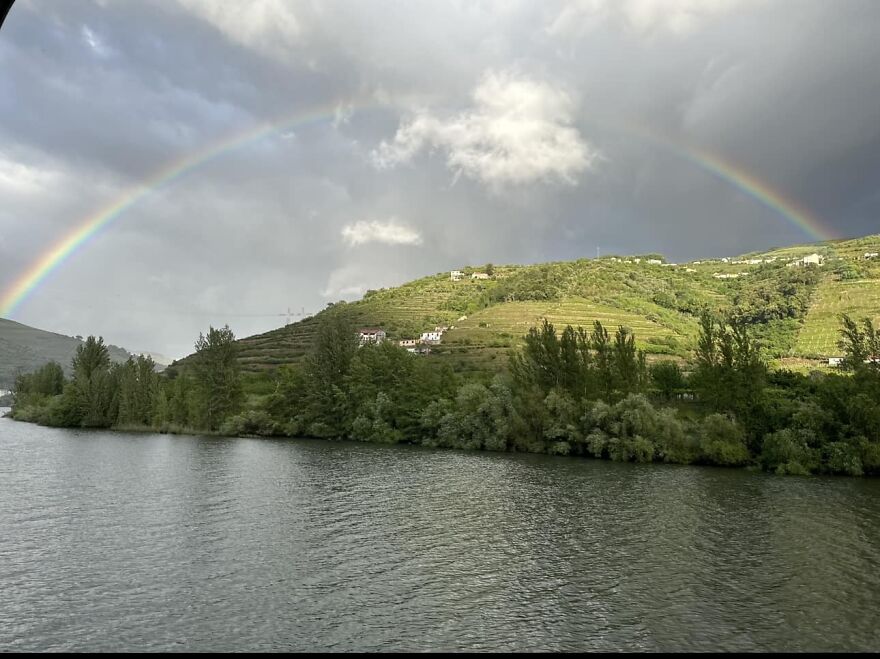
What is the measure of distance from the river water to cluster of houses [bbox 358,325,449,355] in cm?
9143

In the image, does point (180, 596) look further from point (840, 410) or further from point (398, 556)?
point (840, 410)

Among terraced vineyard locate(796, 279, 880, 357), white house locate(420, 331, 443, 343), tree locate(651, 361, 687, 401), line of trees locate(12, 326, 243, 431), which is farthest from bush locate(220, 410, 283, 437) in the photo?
terraced vineyard locate(796, 279, 880, 357)

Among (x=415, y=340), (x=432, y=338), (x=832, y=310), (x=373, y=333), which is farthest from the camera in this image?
(x=373, y=333)

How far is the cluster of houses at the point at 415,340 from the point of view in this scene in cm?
14238

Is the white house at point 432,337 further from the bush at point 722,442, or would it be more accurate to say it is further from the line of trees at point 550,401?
the bush at point 722,442

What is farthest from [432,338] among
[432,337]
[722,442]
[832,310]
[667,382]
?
[832,310]

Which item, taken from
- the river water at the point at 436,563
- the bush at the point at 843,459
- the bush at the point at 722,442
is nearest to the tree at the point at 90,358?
the river water at the point at 436,563

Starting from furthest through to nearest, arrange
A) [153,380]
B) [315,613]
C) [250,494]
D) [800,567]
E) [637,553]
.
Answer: [153,380], [250,494], [637,553], [800,567], [315,613]

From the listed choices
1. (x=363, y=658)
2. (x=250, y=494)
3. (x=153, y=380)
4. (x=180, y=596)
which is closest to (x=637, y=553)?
(x=363, y=658)

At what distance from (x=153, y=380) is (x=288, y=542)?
331ft

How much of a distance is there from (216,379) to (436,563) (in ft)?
301

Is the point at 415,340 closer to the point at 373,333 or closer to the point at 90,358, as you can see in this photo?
the point at 373,333

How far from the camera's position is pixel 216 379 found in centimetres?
10800

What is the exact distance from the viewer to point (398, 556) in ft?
90.0
